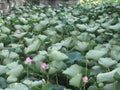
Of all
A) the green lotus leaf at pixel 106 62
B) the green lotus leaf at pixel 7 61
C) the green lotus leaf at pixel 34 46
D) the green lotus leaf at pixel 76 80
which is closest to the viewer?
the green lotus leaf at pixel 76 80

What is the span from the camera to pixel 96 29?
2.71m

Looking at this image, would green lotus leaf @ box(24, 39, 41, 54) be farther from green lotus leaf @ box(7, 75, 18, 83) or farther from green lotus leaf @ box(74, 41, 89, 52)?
green lotus leaf @ box(7, 75, 18, 83)

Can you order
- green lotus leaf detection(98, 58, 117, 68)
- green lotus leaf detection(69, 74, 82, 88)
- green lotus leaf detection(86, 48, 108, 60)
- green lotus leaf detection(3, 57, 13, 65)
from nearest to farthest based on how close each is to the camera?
green lotus leaf detection(69, 74, 82, 88) → green lotus leaf detection(98, 58, 117, 68) → green lotus leaf detection(86, 48, 108, 60) → green lotus leaf detection(3, 57, 13, 65)

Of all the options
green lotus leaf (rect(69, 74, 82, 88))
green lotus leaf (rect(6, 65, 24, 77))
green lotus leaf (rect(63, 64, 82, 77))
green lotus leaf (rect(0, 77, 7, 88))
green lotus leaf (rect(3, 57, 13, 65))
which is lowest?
green lotus leaf (rect(3, 57, 13, 65))

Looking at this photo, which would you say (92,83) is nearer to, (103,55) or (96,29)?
(103,55)

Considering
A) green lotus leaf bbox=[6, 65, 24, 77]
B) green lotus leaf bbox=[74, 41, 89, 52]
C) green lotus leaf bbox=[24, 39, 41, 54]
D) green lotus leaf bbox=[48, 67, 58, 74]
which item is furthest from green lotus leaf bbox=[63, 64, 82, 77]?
green lotus leaf bbox=[24, 39, 41, 54]

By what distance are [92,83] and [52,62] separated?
245mm

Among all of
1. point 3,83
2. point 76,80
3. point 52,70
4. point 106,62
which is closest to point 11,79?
point 3,83

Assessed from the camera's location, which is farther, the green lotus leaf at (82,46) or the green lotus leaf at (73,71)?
the green lotus leaf at (82,46)

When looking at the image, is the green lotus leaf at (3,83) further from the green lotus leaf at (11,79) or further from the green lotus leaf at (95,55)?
the green lotus leaf at (95,55)

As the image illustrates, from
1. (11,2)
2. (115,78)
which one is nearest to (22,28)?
(115,78)

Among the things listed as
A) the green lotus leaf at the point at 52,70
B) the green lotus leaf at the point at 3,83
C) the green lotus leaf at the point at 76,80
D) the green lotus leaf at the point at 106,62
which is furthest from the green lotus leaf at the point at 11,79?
the green lotus leaf at the point at 106,62

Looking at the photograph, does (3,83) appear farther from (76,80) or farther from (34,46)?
(34,46)

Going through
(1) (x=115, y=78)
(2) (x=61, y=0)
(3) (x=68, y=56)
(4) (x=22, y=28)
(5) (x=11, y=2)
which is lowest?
(2) (x=61, y=0)
